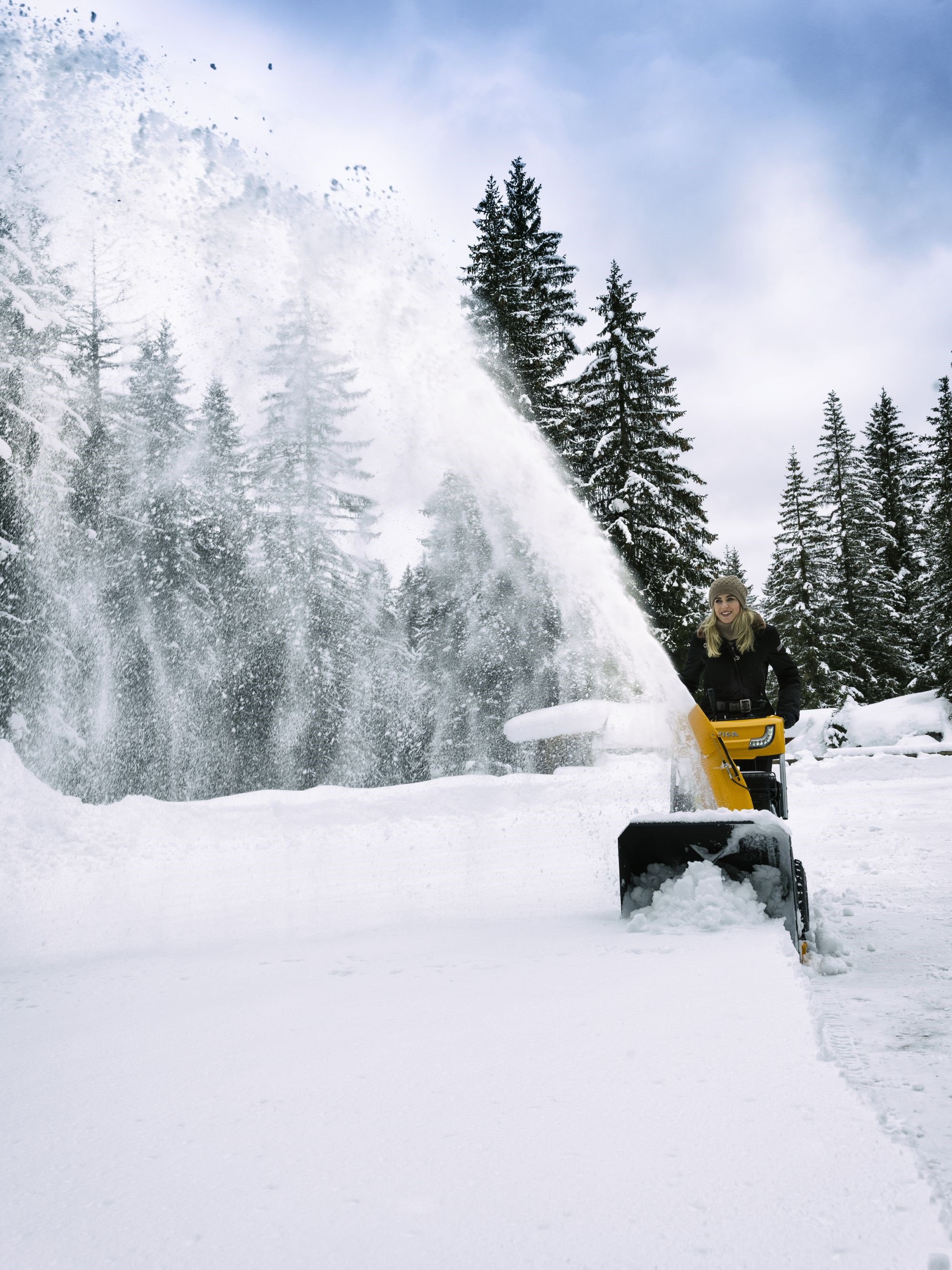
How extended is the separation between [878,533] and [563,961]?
3537 centimetres

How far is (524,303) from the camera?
60.2ft

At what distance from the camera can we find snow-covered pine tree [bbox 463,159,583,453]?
1803cm

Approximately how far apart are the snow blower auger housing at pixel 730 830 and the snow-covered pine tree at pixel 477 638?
12.8 metres

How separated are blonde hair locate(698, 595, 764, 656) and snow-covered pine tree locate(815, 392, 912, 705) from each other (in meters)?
27.2

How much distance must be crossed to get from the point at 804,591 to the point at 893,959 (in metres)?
31.3

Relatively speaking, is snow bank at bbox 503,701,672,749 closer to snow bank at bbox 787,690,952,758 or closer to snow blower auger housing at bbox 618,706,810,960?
snow blower auger housing at bbox 618,706,810,960

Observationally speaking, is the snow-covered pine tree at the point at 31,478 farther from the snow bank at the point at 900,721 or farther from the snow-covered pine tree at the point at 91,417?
the snow bank at the point at 900,721

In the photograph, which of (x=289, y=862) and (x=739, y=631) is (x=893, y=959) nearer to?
(x=739, y=631)

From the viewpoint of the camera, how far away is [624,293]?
20312 mm

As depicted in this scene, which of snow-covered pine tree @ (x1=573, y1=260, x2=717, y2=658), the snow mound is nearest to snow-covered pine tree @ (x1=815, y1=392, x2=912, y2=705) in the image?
snow-covered pine tree @ (x1=573, y1=260, x2=717, y2=658)

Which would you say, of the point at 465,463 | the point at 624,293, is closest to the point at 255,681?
the point at 465,463

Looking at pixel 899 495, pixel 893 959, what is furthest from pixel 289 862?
pixel 899 495

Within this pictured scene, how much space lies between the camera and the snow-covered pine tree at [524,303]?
18031 mm

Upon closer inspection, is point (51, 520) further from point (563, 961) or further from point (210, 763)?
point (563, 961)
